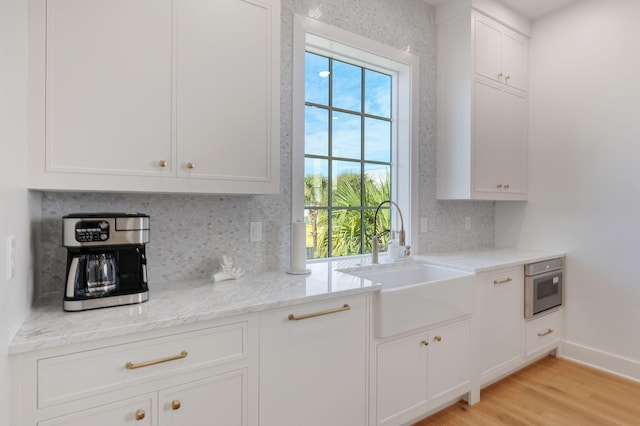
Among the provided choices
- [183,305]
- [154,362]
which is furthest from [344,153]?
[154,362]

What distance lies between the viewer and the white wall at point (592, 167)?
102 inches

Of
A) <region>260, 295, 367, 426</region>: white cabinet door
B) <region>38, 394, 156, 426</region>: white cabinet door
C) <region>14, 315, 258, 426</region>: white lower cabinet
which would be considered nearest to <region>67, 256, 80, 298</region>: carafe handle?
<region>14, 315, 258, 426</region>: white lower cabinet

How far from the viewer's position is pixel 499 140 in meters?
2.88

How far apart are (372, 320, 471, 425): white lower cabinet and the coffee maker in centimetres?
120

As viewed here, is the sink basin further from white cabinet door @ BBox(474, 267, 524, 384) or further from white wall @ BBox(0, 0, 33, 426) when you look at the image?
white wall @ BBox(0, 0, 33, 426)

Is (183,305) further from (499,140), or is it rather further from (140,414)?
(499,140)

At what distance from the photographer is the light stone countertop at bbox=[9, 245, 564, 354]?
1070 millimetres

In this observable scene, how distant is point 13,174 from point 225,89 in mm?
871

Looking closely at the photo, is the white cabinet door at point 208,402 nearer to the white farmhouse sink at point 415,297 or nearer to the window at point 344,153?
the white farmhouse sink at point 415,297

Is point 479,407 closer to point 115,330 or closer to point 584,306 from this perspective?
point 584,306

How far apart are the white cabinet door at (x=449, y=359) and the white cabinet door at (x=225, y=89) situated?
1.40 metres

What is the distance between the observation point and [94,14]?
4.29 feet

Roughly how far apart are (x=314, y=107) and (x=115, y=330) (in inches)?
74.3

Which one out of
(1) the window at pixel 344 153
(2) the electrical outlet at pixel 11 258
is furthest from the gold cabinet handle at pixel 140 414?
(1) the window at pixel 344 153
